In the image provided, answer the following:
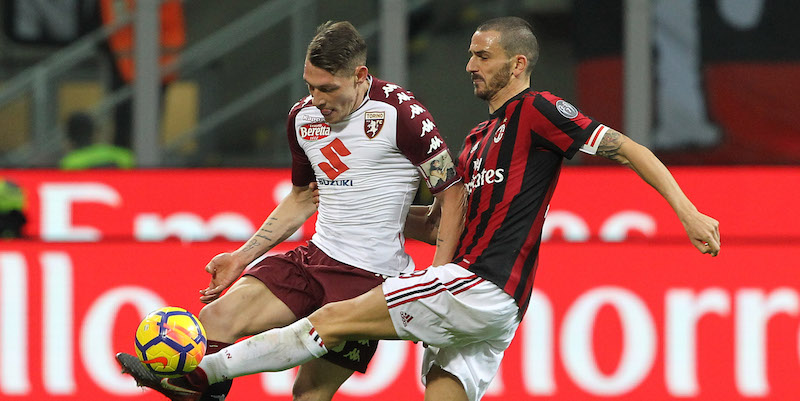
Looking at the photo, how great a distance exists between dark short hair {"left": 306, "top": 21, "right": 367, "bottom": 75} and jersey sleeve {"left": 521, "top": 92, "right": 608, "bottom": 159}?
637 mm

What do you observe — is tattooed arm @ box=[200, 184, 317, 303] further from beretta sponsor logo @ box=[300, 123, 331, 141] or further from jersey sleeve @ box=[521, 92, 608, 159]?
jersey sleeve @ box=[521, 92, 608, 159]

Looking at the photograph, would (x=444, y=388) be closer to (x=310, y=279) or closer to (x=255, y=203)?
(x=310, y=279)

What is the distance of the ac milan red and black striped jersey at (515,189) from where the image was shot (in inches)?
151

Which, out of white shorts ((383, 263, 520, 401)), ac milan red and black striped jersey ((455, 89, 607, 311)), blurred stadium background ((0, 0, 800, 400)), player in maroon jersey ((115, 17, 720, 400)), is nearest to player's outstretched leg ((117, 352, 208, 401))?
player in maroon jersey ((115, 17, 720, 400))

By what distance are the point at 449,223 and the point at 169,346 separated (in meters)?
1.07

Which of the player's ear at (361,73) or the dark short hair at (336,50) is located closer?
the dark short hair at (336,50)

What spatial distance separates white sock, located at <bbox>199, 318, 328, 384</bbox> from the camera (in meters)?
3.72

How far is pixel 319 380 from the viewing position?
429 cm

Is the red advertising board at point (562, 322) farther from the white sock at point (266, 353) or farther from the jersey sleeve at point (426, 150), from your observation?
the white sock at point (266, 353)

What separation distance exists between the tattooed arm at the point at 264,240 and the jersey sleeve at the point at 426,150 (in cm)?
51

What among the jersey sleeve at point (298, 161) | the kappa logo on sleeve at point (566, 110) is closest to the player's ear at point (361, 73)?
the jersey sleeve at point (298, 161)

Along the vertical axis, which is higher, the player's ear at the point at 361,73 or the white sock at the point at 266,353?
the player's ear at the point at 361,73

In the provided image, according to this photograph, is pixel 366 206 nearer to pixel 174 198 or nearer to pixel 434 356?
pixel 434 356

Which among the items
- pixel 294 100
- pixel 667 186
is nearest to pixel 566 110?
pixel 667 186
